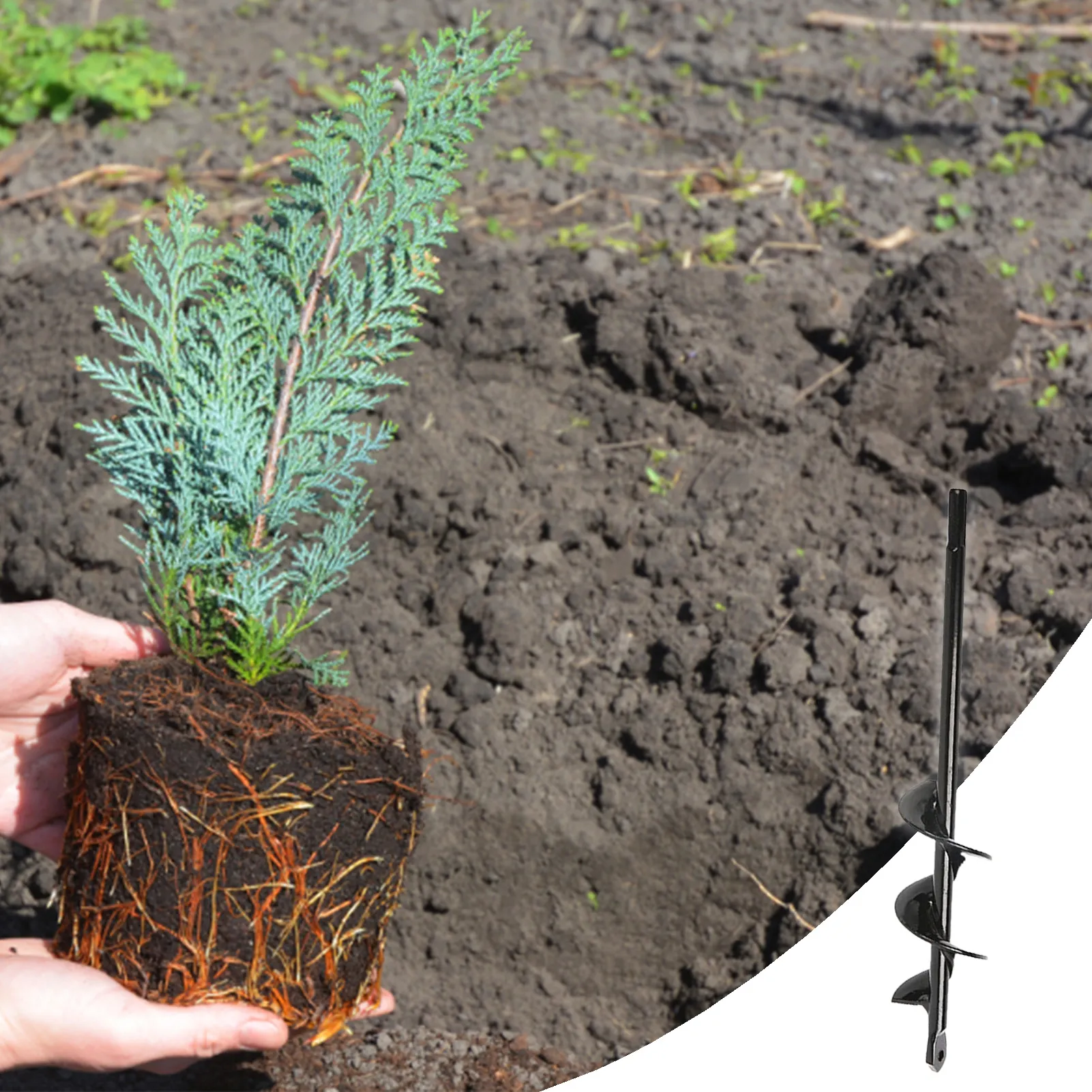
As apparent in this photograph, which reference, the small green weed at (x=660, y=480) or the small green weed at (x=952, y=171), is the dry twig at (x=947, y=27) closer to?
the small green weed at (x=952, y=171)

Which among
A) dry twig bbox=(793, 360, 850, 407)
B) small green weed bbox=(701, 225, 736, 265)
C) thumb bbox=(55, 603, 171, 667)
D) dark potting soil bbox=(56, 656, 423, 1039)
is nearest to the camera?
dark potting soil bbox=(56, 656, 423, 1039)

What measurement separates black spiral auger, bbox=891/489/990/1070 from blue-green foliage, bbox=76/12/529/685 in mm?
1410

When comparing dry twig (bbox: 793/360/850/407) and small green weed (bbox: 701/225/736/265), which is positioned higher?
small green weed (bbox: 701/225/736/265)

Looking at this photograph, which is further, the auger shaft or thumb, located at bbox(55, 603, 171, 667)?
thumb, located at bbox(55, 603, 171, 667)

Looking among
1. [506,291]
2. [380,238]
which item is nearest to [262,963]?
[380,238]

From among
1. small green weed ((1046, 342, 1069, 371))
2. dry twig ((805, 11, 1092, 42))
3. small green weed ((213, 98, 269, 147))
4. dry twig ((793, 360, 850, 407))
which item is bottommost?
dry twig ((793, 360, 850, 407))

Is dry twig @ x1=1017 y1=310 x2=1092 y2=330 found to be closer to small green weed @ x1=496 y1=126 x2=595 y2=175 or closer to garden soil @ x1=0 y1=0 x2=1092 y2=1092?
garden soil @ x1=0 y1=0 x2=1092 y2=1092

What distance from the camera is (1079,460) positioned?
14.0 ft

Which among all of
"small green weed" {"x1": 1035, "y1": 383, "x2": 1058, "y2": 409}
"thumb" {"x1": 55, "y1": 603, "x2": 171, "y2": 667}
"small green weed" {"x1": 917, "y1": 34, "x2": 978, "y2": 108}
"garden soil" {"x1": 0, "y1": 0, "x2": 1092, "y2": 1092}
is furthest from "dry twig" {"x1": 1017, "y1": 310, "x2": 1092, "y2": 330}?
"thumb" {"x1": 55, "y1": 603, "x2": 171, "y2": 667}

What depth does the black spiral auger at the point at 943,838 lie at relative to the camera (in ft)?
5.42

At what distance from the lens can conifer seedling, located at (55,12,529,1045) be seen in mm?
2713

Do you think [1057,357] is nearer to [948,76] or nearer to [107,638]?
[948,76]

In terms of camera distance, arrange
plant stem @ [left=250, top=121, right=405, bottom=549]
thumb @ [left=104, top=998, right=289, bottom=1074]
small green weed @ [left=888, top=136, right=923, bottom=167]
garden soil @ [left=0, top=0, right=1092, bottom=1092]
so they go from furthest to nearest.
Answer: small green weed @ [left=888, top=136, right=923, bottom=167], garden soil @ [left=0, top=0, right=1092, bottom=1092], plant stem @ [left=250, top=121, right=405, bottom=549], thumb @ [left=104, top=998, right=289, bottom=1074]

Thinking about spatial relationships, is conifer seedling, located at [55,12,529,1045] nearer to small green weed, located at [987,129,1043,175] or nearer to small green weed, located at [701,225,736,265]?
small green weed, located at [701,225,736,265]
